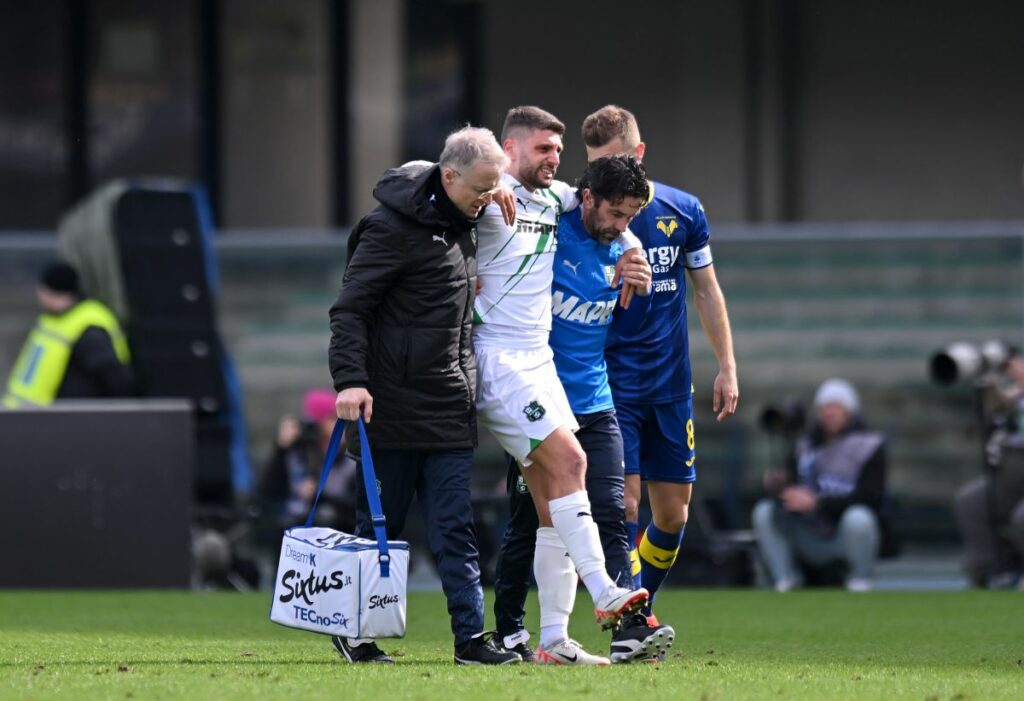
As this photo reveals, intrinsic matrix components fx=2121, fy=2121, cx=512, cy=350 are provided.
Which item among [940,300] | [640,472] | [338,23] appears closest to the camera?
[640,472]

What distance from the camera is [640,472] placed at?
27.3ft

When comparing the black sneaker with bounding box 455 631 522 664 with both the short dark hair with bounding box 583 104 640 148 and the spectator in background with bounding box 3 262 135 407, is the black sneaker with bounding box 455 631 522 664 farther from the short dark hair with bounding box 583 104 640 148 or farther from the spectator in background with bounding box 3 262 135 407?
the spectator in background with bounding box 3 262 135 407

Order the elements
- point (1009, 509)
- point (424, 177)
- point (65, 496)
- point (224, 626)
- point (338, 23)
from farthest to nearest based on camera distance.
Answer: point (338, 23)
point (1009, 509)
point (65, 496)
point (224, 626)
point (424, 177)

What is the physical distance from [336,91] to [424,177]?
37.0 ft

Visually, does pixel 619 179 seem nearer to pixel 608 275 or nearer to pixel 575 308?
Result: pixel 608 275

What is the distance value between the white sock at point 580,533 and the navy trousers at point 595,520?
0.91 feet

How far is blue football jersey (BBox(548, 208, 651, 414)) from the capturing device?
7.46 meters

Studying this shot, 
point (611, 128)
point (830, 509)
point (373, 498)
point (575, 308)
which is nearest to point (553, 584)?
point (373, 498)

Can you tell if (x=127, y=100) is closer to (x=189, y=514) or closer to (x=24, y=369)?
(x=24, y=369)

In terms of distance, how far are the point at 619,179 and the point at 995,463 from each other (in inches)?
248

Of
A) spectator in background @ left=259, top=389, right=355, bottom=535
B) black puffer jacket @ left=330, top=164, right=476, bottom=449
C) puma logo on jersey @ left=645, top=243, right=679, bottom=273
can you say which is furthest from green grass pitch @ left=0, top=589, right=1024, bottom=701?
spectator in background @ left=259, top=389, right=355, bottom=535

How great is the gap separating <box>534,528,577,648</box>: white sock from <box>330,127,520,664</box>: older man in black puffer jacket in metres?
0.20

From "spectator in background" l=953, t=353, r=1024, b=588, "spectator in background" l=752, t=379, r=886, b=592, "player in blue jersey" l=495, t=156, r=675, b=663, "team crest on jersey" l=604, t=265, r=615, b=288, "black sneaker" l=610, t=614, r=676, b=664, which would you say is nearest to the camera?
"black sneaker" l=610, t=614, r=676, b=664

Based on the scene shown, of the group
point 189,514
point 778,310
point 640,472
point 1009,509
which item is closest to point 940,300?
point 778,310
